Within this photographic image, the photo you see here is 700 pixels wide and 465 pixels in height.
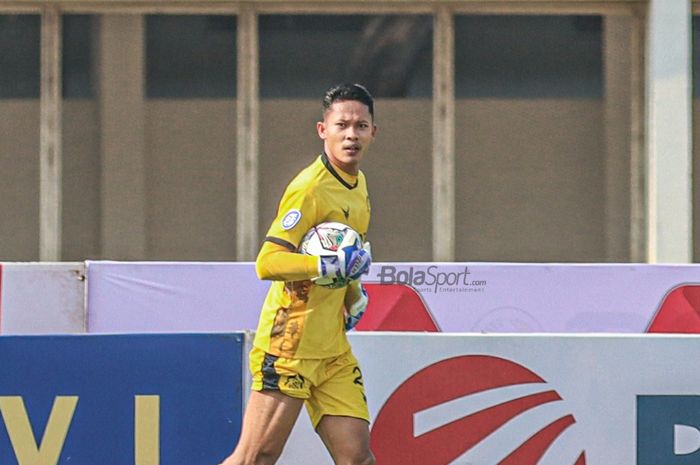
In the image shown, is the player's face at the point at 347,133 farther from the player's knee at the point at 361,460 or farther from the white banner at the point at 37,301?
the white banner at the point at 37,301

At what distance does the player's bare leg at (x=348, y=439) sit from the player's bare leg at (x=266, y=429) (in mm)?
142

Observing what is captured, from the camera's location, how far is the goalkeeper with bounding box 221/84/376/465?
15.5 feet

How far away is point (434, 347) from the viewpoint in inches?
214

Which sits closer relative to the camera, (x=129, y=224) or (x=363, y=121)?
(x=363, y=121)

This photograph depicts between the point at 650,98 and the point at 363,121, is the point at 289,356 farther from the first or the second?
the point at 650,98

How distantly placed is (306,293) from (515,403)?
3.80 feet

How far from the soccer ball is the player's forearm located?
0.18ft

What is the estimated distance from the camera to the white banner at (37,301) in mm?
8383

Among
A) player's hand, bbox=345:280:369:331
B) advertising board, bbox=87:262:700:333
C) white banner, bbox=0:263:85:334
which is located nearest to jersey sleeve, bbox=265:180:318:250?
player's hand, bbox=345:280:369:331

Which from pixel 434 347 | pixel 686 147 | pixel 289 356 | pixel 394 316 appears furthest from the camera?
pixel 686 147

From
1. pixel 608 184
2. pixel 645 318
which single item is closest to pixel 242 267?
pixel 645 318

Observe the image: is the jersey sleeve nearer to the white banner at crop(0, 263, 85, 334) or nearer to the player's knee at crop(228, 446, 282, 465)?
the player's knee at crop(228, 446, 282, 465)

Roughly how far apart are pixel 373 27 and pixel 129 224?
298 cm

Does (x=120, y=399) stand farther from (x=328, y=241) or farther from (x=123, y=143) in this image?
(x=123, y=143)
